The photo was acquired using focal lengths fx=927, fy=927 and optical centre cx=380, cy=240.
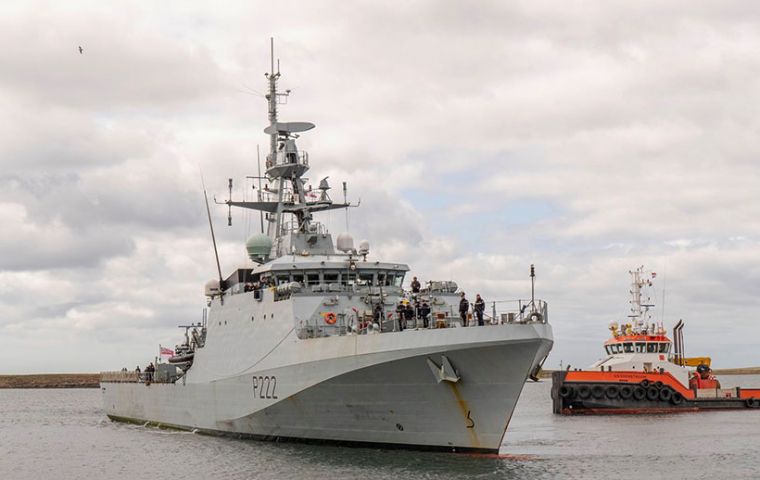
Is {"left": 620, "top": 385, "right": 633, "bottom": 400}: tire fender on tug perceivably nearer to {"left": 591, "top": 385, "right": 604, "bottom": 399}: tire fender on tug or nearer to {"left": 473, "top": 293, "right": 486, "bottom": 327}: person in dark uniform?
{"left": 591, "top": 385, "right": 604, "bottom": 399}: tire fender on tug

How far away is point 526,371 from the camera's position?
842 inches

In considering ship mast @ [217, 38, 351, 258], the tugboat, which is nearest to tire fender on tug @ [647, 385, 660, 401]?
the tugboat

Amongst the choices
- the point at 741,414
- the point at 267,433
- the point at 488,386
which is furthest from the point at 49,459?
the point at 741,414

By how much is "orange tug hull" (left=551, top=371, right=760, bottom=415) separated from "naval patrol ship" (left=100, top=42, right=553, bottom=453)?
17348mm

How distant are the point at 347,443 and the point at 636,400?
22.9 meters

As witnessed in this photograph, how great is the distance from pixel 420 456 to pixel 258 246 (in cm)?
990

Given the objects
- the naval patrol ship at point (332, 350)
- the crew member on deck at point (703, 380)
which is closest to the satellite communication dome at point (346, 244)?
the naval patrol ship at point (332, 350)

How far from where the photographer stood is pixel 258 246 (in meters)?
29.4

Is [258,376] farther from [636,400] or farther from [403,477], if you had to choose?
[636,400]

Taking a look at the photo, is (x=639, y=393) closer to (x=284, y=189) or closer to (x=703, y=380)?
(x=703, y=380)

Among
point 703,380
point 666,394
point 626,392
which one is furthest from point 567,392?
point 703,380

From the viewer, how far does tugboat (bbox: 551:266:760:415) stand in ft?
140

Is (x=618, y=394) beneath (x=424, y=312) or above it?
beneath

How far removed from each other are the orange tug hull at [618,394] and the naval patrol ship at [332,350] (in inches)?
683
